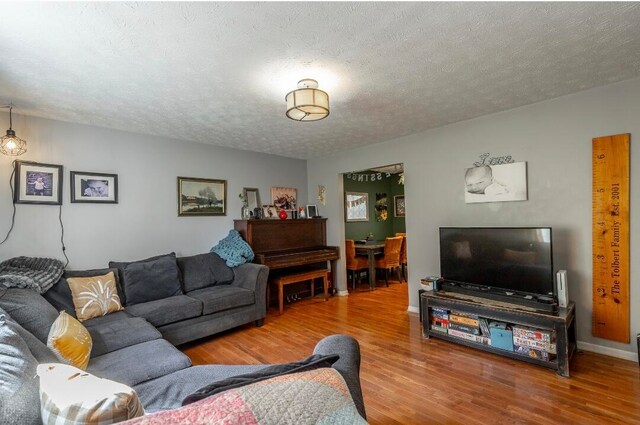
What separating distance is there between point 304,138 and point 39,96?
2.67 m

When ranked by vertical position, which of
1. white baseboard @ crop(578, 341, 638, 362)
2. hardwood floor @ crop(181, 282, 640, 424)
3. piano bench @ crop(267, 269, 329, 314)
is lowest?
hardwood floor @ crop(181, 282, 640, 424)

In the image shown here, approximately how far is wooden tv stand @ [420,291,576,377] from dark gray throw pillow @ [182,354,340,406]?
2.31 metres

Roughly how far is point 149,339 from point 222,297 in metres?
1.12

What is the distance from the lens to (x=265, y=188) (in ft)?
16.8

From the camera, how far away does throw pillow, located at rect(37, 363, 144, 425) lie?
0.77 metres

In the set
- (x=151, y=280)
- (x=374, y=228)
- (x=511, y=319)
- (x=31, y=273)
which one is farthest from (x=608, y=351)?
(x=31, y=273)

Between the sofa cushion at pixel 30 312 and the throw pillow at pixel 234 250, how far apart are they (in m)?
2.04

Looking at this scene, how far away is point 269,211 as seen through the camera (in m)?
5.09

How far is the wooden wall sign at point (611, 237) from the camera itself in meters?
2.66

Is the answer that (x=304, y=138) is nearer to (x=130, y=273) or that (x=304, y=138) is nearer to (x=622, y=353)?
(x=130, y=273)

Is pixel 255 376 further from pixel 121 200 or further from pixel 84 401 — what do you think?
pixel 121 200

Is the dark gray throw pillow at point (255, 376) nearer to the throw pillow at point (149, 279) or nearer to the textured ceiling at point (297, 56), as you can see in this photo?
the textured ceiling at point (297, 56)

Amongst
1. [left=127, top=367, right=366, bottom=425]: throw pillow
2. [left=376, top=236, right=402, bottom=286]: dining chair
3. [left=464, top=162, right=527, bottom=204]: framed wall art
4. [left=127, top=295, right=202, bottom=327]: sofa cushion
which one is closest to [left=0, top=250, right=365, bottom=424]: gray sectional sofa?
[left=127, top=295, right=202, bottom=327]: sofa cushion

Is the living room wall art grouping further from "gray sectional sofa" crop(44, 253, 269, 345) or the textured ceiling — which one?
"gray sectional sofa" crop(44, 253, 269, 345)
